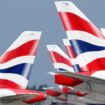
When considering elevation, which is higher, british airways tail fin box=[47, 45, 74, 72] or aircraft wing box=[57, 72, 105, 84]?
british airways tail fin box=[47, 45, 74, 72]

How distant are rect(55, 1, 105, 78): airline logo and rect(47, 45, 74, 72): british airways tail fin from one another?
65.3 feet

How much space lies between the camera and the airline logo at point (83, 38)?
27.0 metres

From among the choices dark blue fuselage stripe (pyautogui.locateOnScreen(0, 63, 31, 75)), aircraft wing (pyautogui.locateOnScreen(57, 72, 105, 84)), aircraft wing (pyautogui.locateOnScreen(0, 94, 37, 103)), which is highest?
dark blue fuselage stripe (pyautogui.locateOnScreen(0, 63, 31, 75))

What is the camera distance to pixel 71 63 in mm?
28062

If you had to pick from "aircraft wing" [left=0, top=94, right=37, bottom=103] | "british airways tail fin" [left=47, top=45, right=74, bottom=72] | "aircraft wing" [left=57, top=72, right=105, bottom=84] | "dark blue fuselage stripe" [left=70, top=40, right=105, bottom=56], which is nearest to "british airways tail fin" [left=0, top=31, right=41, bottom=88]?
"aircraft wing" [left=0, top=94, right=37, bottom=103]

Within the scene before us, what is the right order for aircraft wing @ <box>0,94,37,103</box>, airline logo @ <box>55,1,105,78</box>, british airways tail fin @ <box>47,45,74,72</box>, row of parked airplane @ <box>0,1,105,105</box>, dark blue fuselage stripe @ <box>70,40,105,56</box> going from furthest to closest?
british airways tail fin @ <box>47,45,74,72</box> → dark blue fuselage stripe @ <box>70,40,105,56</box> → airline logo @ <box>55,1,105,78</box> → aircraft wing @ <box>0,94,37,103</box> → row of parked airplane @ <box>0,1,105,105</box>

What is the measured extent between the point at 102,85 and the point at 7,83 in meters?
6.03

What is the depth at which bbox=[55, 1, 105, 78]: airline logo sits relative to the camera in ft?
88.7

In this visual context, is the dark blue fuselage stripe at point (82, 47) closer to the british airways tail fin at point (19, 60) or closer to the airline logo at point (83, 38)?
the airline logo at point (83, 38)

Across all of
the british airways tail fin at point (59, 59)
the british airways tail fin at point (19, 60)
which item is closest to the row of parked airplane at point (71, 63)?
the british airways tail fin at point (19, 60)

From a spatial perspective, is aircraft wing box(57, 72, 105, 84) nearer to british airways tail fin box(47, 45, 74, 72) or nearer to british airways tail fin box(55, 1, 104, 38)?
british airways tail fin box(55, 1, 104, 38)

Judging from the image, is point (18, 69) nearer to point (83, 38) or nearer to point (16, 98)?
point (16, 98)

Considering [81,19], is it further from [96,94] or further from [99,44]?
[96,94]

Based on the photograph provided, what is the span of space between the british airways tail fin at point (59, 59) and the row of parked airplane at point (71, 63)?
17.8 metres
